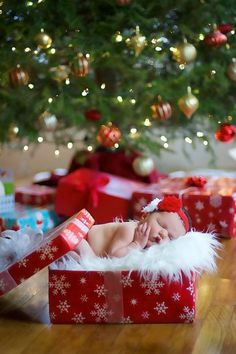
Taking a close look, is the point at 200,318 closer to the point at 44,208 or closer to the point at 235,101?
the point at 44,208

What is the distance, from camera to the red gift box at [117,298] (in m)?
1.41

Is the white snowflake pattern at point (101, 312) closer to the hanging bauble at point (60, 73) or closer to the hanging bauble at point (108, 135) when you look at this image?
the hanging bauble at point (108, 135)

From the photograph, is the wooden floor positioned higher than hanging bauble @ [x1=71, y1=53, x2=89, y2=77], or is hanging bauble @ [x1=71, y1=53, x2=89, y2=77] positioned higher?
hanging bauble @ [x1=71, y1=53, x2=89, y2=77]

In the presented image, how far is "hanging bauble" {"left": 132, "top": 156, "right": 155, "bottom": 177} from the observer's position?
263cm

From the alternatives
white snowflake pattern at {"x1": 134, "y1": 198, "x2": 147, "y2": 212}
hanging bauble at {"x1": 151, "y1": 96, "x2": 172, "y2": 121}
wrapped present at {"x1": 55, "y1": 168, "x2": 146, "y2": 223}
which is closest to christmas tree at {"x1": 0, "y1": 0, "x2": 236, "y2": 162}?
hanging bauble at {"x1": 151, "y1": 96, "x2": 172, "y2": 121}

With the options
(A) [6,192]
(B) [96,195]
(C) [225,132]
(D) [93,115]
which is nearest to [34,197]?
(A) [6,192]

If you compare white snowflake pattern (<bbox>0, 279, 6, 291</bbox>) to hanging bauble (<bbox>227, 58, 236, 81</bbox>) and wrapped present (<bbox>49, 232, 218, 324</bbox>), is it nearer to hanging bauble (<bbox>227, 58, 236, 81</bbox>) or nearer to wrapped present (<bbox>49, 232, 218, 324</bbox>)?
wrapped present (<bbox>49, 232, 218, 324</bbox>)

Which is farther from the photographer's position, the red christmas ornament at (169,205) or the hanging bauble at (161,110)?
the hanging bauble at (161,110)

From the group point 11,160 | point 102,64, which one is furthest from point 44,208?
point 11,160

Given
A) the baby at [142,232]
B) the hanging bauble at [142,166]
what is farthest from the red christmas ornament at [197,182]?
the baby at [142,232]

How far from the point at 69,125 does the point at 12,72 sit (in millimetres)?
456

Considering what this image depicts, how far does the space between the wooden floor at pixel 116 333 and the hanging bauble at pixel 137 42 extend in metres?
1.12

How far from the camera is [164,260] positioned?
142 cm

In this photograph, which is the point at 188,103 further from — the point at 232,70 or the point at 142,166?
the point at 142,166
